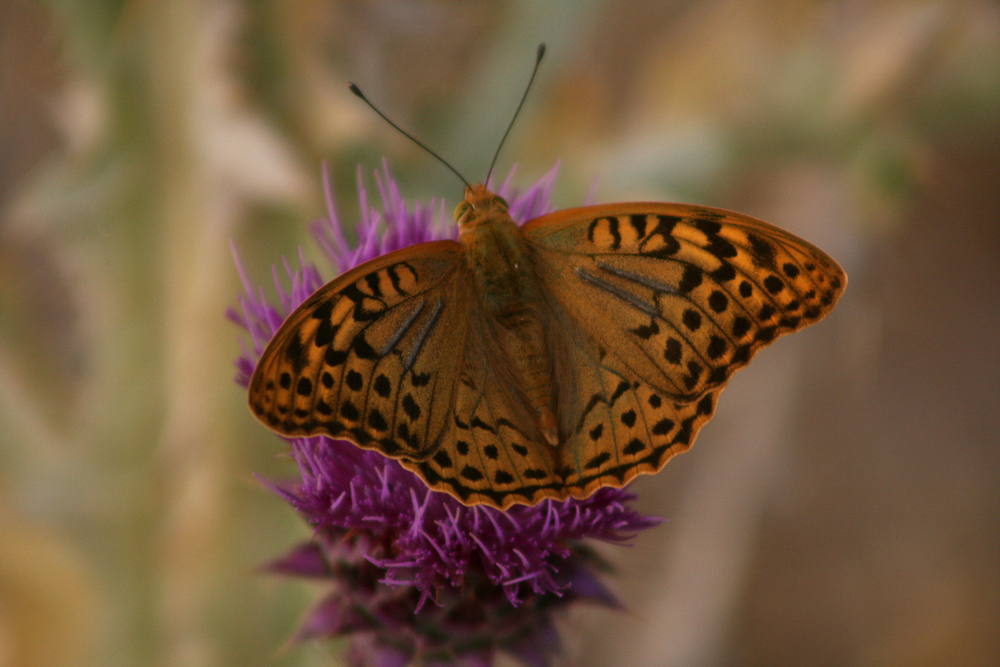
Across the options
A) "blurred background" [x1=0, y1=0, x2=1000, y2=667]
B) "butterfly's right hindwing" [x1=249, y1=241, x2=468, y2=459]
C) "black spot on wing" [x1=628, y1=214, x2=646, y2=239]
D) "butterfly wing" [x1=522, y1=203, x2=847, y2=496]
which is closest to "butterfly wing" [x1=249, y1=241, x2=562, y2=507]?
"butterfly's right hindwing" [x1=249, y1=241, x2=468, y2=459]

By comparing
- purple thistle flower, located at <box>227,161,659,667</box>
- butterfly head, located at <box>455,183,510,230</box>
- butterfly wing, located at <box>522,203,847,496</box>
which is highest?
butterfly head, located at <box>455,183,510,230</box>

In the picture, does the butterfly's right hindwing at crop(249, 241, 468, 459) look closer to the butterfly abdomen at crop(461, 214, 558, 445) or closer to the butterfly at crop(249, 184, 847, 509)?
the butterfly at crop(249, 184, 847, 509)

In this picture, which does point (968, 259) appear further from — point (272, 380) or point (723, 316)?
point (272, 380)

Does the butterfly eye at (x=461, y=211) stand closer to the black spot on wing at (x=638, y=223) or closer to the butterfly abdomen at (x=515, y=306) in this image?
the butterfly abdomen at (x=515, y=306)

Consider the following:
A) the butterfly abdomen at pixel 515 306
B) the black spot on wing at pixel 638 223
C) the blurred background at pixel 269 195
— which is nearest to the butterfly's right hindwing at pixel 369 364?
the butterfly abdomen at pixel 515 306

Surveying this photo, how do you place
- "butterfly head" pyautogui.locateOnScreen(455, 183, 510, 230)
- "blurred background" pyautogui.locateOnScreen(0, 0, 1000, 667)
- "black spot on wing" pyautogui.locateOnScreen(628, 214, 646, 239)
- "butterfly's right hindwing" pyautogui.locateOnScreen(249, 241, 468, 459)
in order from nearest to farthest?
"butterfly's right hindwing" pyautogui.locateOnScreen(249, 241, 468, 459) → "black spot on wing" pyautogui.locateOnScreen(628, 214, 646, 239) → "butterfly head" pyautogui.locateOnScreen(455, 183, 510, 230) → "blurred background" pyautogui.locateOnScreen(0, 0, 1000, 667)

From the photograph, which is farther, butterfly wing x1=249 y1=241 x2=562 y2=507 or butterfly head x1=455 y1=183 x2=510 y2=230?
butterfly head x1=455 y1=183 x2=510 y2=230
